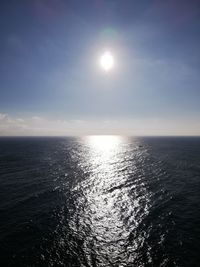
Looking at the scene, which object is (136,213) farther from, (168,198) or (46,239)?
(46,239)

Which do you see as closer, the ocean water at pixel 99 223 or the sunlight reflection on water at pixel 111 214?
the ocean water at pixel 99 223

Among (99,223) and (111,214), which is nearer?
(99,223)

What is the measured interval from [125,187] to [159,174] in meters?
19.9

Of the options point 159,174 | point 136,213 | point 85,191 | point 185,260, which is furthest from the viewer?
point 159,174

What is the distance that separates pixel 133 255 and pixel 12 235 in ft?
60.7

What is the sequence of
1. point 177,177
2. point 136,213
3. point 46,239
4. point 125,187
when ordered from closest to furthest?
point 46,239, point 136,213, point 125,187, point 177,177

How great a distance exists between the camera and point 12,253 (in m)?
23.4

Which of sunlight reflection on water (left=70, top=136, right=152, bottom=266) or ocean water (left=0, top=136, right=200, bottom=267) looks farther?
sunlight reflection on water (left=70, top=136, right=152, bottom=266)

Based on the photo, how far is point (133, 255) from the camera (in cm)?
2331

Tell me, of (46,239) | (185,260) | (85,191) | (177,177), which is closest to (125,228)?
(185,260)

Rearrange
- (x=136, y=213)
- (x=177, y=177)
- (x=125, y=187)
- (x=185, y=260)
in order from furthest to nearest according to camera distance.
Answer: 1. (x=177, y=177)
2. (x=125, y=187)
3. (x=136, y=213)
4. (x=185, y=260)

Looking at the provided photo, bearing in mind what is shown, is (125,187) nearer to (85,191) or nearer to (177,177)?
(85,191)

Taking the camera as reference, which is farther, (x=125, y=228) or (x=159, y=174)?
(x=159, y=174)

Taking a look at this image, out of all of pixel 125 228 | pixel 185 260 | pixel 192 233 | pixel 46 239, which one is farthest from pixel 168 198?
pixel 46 239
